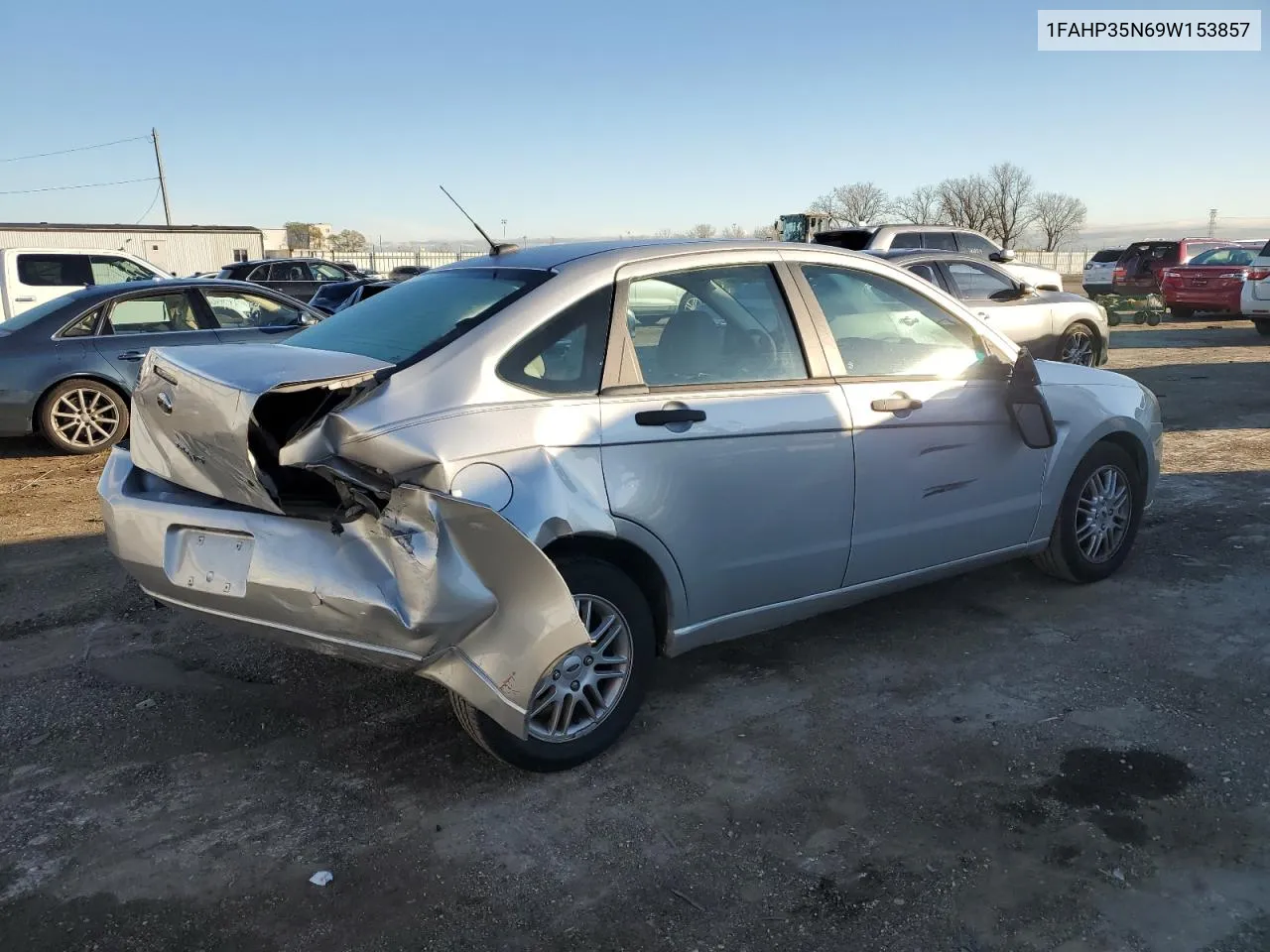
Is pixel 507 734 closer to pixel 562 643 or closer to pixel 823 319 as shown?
pixel 562 643

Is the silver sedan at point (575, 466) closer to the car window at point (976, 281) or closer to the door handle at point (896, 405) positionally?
the door handle at point (896, 405)

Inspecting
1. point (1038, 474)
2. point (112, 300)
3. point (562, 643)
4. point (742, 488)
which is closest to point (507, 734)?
point (562, 643)

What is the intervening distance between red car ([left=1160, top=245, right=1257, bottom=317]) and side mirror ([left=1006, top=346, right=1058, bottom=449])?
17800 millimetres

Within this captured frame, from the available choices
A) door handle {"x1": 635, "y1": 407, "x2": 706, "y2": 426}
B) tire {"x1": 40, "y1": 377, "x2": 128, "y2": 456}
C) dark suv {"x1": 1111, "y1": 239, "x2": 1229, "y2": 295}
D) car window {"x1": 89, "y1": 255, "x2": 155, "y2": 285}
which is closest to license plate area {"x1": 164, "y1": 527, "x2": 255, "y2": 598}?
door handle {"x1": 635, "y1": 407, "x2": 706, "y2": 426}

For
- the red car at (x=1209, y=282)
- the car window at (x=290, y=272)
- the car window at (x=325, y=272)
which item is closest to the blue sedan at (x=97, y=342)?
the car window at (x=290, y=272)

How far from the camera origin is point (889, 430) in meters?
3.82

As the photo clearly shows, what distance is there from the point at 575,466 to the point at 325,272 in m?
22.4

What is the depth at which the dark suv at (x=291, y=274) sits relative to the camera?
22.0 meters

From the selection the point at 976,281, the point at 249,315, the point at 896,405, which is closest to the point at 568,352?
the point at 896,405

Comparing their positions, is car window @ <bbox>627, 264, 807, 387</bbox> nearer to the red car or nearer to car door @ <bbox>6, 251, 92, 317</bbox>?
car door @ <bbox>6, 251, 92, 317</bbox>

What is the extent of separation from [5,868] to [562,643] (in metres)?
1.69

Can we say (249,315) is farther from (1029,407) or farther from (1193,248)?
(1193,248)

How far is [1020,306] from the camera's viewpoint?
10.6m

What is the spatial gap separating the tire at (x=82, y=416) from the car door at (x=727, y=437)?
673 centimetres
